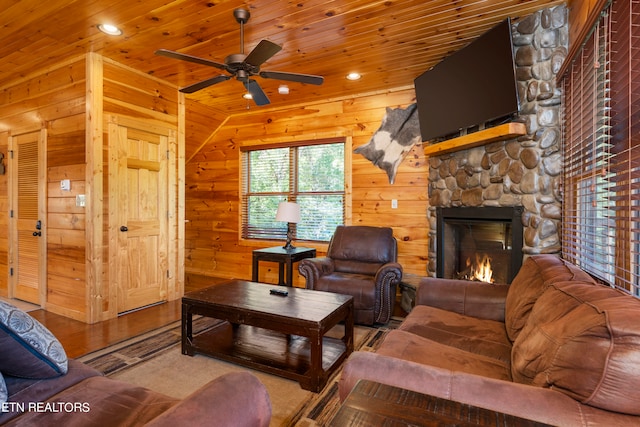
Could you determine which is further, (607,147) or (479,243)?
(479,243)

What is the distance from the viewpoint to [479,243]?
3.55 m

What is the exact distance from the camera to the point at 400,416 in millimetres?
896

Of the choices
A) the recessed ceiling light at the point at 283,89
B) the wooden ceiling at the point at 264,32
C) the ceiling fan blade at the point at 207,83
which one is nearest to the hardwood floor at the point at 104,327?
the ceiling fan blade at the point at 207,83

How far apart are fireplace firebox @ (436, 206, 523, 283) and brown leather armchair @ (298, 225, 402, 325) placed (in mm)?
559

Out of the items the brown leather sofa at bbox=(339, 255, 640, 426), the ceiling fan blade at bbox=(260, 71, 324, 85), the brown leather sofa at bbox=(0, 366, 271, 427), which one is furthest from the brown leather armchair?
the brown leather sofa at bbox=(0, 366, 271, 427)

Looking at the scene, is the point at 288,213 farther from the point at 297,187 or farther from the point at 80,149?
the point at 80,149

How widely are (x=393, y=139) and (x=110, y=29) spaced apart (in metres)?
3.09

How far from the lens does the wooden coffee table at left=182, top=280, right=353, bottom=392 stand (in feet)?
7.14

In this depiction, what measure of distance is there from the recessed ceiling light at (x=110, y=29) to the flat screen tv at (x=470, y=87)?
2859mm

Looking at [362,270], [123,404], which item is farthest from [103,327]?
[362,270]

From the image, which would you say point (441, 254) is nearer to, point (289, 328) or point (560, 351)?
point (289, 328)

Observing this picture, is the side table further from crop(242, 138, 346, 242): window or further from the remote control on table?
the remote control on table

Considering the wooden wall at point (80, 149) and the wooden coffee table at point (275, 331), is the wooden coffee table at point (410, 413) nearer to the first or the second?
the wooden coffee table at point (275, 331)

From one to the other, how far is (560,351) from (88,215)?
380 cm
